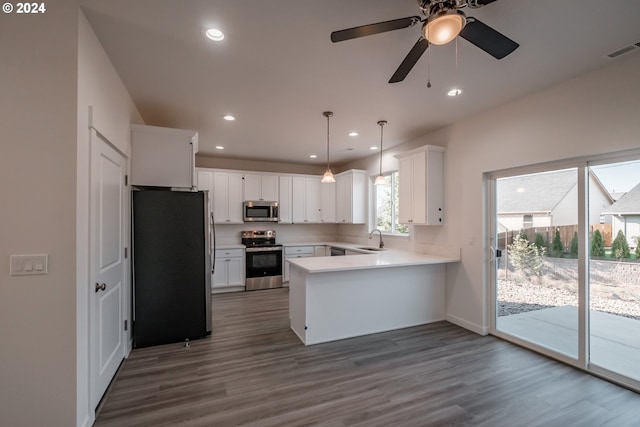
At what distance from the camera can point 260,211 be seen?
20.3 feet

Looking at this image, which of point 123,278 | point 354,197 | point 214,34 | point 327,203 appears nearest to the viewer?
point 214,34

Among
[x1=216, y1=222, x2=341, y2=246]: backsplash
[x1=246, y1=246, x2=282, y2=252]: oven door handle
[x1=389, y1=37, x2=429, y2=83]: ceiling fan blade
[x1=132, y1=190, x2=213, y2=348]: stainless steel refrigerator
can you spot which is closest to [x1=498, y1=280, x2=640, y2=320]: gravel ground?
[x1=389, y1=37, x2=429, y2=83]: ceiling fan blade

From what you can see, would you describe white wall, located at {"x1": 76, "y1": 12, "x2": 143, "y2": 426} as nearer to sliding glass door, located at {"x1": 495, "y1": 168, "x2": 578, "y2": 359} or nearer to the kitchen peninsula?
the kitchen peninsula

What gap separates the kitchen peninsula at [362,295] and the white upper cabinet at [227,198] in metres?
2.71

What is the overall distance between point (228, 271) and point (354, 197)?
115 inches

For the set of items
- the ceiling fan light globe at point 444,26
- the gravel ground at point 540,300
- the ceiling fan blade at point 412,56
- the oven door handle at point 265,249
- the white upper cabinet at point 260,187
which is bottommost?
the gravel ground at point 540,300

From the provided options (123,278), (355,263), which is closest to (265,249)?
(355,263)

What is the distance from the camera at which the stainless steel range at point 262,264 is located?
576 cm

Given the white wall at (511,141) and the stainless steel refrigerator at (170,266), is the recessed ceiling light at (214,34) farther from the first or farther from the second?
the white wall at (511,141)

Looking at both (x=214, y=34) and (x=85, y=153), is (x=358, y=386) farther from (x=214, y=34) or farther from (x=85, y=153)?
(x=214, y=34)

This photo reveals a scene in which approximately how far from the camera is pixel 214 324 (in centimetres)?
396

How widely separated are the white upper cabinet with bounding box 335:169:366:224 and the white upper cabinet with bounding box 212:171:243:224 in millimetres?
2214

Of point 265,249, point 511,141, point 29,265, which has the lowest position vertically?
point 265,249

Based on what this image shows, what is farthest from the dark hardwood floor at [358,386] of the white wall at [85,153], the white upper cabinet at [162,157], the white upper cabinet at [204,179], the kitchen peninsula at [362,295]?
the white upper cabinet at [204,179]
